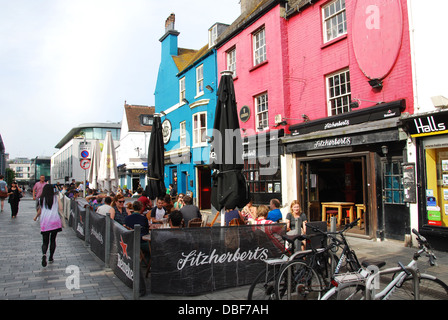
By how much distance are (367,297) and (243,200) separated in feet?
11.5

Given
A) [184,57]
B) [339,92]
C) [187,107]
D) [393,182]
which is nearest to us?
[393,182]

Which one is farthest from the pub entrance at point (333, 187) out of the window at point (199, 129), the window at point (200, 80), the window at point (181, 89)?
the window at point (181, 89)

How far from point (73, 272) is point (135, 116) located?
35207 mm

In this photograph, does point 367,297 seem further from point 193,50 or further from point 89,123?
point 89,123

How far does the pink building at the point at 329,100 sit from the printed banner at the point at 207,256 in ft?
17.0

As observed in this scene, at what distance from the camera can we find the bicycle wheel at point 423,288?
4.25 metres

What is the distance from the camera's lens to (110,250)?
6977mm


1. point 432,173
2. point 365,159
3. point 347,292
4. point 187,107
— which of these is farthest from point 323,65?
point 187,107

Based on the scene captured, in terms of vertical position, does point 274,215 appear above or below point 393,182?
below

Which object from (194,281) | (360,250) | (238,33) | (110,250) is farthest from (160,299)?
(238,33)

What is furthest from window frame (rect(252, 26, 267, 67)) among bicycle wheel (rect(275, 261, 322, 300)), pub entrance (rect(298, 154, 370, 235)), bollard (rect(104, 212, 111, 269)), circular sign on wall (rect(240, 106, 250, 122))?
bicycle wheel (rect(275, 261, 322, 300))

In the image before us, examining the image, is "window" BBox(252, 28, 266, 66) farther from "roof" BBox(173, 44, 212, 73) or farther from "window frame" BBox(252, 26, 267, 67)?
"roof" BBox(173, 44, 212, 73)

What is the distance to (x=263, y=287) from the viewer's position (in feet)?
15.7

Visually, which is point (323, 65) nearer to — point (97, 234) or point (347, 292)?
point (97, 234)
